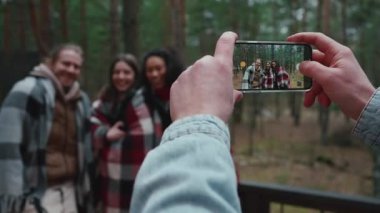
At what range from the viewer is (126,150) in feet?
9.28

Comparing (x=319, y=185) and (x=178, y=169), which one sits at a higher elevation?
(x=178, y=169)

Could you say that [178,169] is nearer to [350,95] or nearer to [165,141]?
[165,141]

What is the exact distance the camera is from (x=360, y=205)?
1986 mm

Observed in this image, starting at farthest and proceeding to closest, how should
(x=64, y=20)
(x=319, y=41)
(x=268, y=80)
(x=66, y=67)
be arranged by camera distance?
(x=64, y=20) → (x=66, y=67) → (x=319, y=41) → (x=268, y=80)

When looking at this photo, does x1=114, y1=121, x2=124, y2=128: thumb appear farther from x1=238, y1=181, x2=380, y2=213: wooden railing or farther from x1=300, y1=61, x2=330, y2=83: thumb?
x1=300, y1=61, x2=330, y2=83: thumb

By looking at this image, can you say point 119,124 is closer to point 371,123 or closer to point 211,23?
point 371,123

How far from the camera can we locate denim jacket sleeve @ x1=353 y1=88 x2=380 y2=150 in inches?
39.4

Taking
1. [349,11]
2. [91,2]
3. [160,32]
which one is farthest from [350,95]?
[349,11]

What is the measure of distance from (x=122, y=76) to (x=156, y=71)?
0.31 meters

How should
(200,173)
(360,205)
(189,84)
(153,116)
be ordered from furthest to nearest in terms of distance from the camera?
(153,116), (360,205), (189,84), (200,173)

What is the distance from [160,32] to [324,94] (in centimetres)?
960

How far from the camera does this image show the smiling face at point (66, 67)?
2797 mm

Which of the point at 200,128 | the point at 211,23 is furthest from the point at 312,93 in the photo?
the point at 211,23

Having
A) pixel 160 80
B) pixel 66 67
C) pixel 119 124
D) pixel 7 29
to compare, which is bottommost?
pixel 119 124
